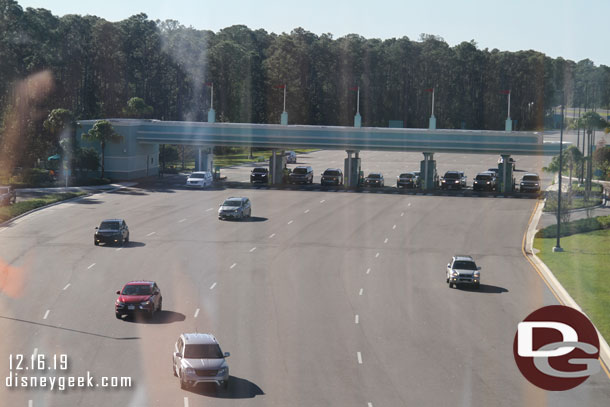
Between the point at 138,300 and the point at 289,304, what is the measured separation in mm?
6725

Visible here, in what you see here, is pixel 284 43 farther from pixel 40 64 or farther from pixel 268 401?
pixel 268 401

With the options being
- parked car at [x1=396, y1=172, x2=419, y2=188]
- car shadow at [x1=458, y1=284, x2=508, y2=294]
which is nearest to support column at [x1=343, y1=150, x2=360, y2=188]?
parked car at [x1=396, y1=172, x2=419, y2=188]

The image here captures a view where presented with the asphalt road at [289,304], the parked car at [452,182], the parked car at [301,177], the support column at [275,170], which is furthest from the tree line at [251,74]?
the asphalt road at [289,304]

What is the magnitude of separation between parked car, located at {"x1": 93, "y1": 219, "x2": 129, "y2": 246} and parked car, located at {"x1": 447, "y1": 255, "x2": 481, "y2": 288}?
20670mm

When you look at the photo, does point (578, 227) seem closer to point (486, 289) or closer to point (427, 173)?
point (486, 289)

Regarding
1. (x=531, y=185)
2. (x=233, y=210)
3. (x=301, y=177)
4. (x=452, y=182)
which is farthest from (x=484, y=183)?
(x=233, y=210)

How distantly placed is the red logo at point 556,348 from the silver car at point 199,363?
9.81 m

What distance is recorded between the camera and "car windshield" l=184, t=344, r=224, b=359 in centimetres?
2630

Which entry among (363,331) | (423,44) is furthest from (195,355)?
(423,44)

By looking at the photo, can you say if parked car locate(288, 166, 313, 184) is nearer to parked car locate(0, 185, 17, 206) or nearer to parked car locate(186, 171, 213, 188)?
parked car locate(186, 171, 213, 188)

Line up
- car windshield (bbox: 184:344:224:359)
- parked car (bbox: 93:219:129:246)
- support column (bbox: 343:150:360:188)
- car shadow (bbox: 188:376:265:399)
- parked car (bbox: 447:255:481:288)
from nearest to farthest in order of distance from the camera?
1. car shadow (bbox: 188:376:265:399)
2. car windshield (bbox: 184:344:224:359)
3. parked car (bbox: 447:255:481:288)
4. parked car (bbox: 93:219:129:246)
5. support column (bbox: 343:150:360:188)

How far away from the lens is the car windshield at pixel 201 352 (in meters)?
26.3

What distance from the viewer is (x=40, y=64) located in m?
120

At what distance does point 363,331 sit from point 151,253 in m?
20.4
